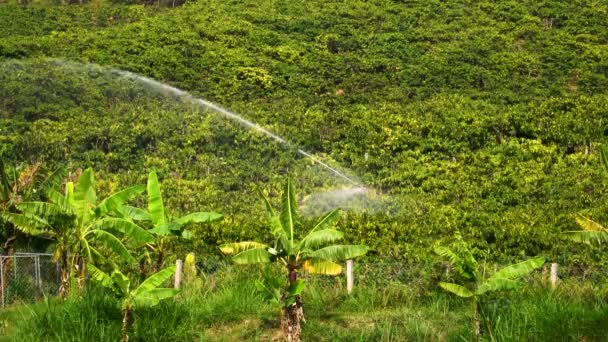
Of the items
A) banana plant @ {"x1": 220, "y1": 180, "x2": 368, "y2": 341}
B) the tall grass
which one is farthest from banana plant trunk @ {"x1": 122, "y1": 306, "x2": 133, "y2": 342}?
banana plant @ {"x1": 220, "y1": 180, "x2": 368, "y2": 341}

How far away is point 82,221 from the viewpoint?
41.2 feet

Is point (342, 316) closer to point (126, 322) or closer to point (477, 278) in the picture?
point (477, 278)

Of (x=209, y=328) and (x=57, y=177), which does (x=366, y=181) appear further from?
(x=209, y=328)

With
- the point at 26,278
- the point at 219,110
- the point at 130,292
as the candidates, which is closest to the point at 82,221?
the point at 130,292

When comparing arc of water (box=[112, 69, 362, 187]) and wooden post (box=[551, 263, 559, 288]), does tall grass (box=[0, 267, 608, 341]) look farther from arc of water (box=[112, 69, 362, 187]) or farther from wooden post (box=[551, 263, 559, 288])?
arc of water (box=[112, 69, 362, 187])

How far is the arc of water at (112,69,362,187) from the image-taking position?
1561 inches

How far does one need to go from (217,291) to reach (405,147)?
29.6m

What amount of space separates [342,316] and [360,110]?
36.3 meters

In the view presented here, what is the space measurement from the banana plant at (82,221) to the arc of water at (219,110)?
24570 millimetres

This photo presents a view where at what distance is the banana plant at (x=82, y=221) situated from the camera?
11.8 metres

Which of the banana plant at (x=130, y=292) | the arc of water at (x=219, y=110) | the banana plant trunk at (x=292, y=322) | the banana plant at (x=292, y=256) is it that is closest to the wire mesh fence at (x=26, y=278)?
the banana plant at (x=130, y=292)

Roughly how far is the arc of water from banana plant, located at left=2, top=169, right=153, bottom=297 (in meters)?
24.6

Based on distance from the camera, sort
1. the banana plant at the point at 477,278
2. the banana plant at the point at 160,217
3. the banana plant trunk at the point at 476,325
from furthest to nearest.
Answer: the banana plant at the point at 160,217
the banana plant at the point at 477,278
the banana plant trunk at the point at 476,325

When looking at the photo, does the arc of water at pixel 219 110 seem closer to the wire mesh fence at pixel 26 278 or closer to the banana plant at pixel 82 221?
the wire mesh fence at pixel 26 278
